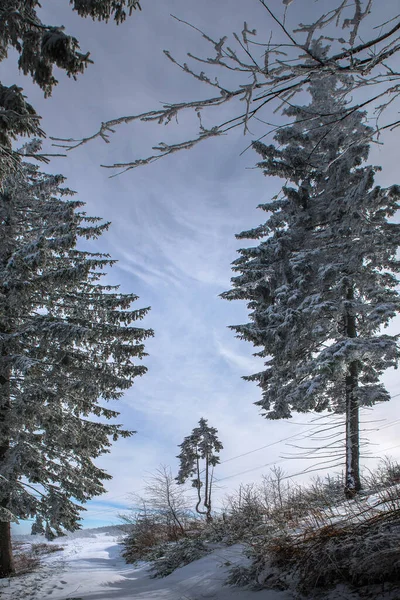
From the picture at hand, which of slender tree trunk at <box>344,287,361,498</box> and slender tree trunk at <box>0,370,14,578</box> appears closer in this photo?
slender tree trunk at <box>0,370,14,578</box>

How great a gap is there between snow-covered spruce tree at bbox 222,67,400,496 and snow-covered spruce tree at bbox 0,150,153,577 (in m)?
4.98

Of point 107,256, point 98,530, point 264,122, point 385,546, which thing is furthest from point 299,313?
point 98,530

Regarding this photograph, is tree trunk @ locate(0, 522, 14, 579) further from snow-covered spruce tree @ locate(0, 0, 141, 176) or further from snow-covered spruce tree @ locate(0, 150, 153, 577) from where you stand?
snow-covered spruce tree @ locate(0, 0, 141, 176)

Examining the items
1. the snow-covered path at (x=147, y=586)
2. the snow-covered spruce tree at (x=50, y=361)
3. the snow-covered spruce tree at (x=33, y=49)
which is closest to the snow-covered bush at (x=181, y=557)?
the snow-covered path at (x=147, y=586)

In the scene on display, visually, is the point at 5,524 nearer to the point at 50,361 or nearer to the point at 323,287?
the point at 50,361

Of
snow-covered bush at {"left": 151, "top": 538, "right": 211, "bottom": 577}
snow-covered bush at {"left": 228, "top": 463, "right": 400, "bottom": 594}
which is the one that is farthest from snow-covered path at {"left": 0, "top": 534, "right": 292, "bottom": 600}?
snow-covered bush at {"left": 151, "top": 538, "right": 211, "bottom": 577}

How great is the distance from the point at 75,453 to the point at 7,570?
3.25 metres

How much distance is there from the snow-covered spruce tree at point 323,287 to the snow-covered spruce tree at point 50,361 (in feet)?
16.4

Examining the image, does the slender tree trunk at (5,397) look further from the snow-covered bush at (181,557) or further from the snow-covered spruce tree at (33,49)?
the snow-covered spruce tree at (33,49)

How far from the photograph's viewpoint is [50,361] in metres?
10.3

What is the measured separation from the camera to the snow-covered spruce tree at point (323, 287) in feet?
31.9

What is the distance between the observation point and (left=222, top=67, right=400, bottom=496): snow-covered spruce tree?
973 centimetres

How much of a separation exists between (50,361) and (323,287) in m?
9.43

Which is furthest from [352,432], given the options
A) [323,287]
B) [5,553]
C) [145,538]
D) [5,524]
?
[145,538]
